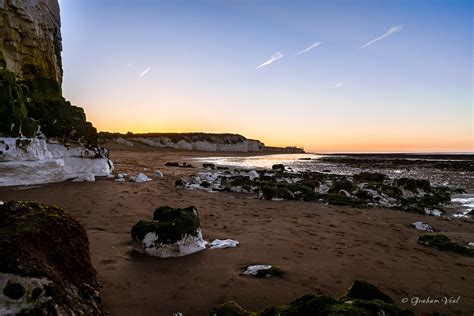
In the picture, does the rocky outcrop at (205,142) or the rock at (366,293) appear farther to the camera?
the rocky outcrop at (205,142)

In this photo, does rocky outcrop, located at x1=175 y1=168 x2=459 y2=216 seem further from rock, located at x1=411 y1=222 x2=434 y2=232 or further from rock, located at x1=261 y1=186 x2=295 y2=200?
rock, located at x1=411 y1=222 x2=434 y2=232

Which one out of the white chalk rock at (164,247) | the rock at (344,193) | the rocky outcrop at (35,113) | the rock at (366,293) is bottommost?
the rock at (344,193)

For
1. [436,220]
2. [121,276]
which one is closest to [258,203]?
[436,220]

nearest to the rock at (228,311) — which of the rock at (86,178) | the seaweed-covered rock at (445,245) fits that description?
the seaweed-covered rock at (445,245)

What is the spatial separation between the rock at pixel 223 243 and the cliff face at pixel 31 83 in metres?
8.78

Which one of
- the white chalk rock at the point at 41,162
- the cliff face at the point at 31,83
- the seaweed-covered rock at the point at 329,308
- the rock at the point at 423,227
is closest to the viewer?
the seaweed-covered rock at the point at 329,308

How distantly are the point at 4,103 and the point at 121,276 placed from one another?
10.0 metres

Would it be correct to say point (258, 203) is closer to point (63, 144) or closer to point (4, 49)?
point (63, 144)

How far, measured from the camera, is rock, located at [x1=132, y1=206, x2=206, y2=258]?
5.38m

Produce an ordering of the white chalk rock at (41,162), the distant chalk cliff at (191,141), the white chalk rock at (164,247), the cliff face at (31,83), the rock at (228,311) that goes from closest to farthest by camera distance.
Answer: the rock at (228,311) < the white chalk rock at (164,247) < the white chalk rock at (41,162) < the cliff face at (31,83) < the distant chalk cliff at (191,141)

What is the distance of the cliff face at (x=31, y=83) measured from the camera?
11.8 metres

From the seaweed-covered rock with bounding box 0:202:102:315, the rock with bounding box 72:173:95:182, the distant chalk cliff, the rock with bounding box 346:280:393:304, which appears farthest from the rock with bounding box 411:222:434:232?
the distant chalk cliff

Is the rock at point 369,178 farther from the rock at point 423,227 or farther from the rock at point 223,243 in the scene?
the rock at point 223,243

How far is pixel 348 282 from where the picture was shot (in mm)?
4707
